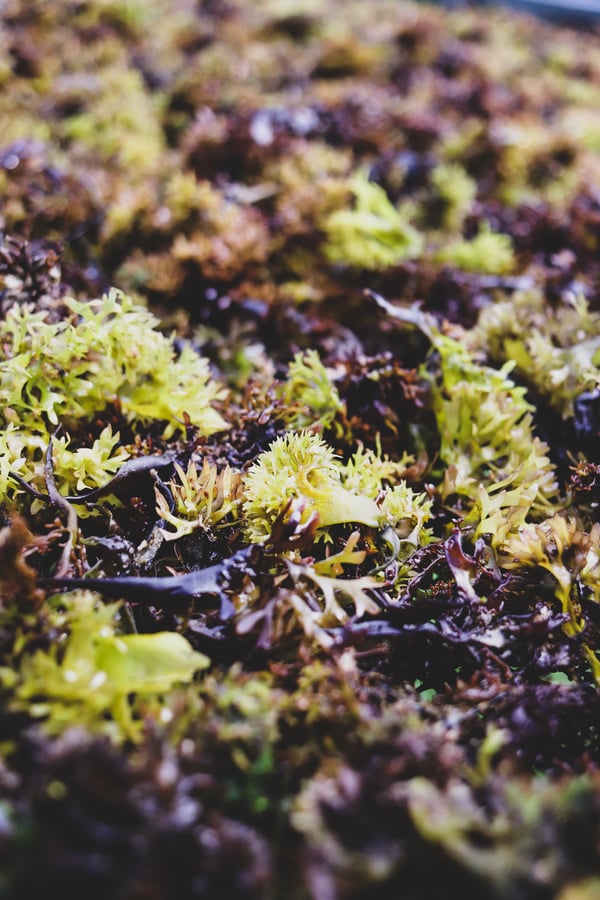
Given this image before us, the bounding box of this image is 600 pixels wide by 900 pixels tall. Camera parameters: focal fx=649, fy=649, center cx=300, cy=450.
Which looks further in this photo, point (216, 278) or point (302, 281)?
point (302, 281)

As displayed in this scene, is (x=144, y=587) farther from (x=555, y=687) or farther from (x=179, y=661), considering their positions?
(x=555, y=687)

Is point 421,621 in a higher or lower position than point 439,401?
lower

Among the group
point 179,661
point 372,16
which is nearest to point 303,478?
point 179,661

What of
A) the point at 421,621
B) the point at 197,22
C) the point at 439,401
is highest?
the point at 197,22

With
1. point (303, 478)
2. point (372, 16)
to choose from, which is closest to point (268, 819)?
point (303, 478)

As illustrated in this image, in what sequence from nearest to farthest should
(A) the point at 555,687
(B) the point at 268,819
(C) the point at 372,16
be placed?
(B) the point at 268,819 < (A) the point at 555,687 < (C) the point at 372,16

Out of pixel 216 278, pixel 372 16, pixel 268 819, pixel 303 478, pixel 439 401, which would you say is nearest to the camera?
pixel 268 819
